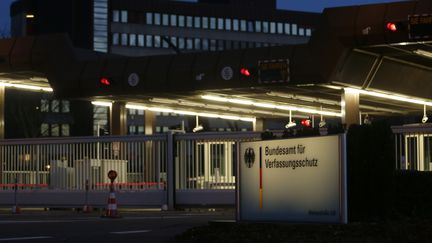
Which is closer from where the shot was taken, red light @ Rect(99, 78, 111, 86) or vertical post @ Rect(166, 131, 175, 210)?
vertical post @ Rect(166, 131, 175, 210)

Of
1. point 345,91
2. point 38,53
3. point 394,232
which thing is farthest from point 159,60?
point 394,232

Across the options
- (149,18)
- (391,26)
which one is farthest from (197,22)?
(391,26)

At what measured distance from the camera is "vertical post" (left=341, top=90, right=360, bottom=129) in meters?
37.0

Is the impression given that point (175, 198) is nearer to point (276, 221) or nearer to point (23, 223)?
point (23, 223)

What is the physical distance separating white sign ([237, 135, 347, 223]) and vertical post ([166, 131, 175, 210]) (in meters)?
11.9

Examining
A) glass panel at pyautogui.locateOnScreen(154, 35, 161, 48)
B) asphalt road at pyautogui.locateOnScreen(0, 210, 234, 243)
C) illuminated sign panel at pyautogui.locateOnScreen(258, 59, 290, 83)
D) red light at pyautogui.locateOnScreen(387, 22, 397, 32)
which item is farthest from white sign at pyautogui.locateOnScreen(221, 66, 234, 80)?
glass panel at pyautogui.locateOnScreen(154, 35, 161, 48)

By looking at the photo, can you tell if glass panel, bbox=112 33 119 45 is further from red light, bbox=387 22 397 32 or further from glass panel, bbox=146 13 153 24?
red light, bbox=387 22 397 32

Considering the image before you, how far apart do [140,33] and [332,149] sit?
119 metres

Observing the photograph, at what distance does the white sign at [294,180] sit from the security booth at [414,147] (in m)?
6.61

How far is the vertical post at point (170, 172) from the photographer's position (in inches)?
1161

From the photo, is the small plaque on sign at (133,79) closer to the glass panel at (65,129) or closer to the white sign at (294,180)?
the white sign at (294,180)

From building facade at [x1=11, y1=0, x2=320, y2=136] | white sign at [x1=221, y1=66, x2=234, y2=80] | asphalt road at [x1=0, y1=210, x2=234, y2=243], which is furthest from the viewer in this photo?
building facade at [x1=11, y1=0, x2=320, y2=136]

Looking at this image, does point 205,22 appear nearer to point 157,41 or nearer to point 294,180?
point 157,41

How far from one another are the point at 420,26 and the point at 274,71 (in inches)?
275
